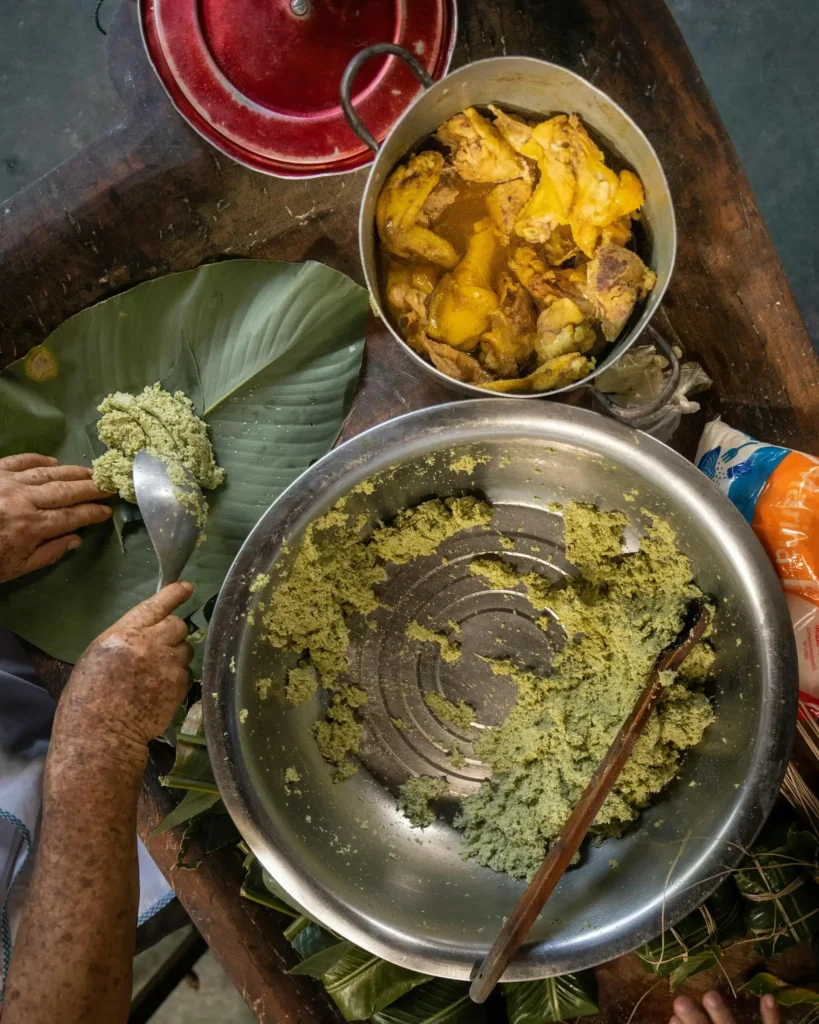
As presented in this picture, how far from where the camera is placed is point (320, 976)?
1443 millimetres

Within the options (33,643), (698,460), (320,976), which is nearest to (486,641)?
(698,460)

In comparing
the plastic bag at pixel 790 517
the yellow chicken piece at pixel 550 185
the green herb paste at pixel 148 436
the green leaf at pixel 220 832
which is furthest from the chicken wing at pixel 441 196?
the green leaf at pixel 220 832

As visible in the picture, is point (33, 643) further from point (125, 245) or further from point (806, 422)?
point (806, 422)

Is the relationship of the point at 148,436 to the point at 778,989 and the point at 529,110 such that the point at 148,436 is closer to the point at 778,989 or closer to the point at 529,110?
the point at 529,110

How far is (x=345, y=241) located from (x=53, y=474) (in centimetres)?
67

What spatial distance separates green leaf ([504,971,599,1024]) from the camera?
141 centimetres

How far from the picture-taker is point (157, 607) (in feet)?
4.37

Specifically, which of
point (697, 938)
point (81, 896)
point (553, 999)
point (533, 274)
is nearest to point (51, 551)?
point (81, 896)

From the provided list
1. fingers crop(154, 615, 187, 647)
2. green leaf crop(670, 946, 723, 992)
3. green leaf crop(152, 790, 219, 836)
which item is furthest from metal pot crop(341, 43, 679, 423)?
green leaf crop(670, 946, 723, 992)

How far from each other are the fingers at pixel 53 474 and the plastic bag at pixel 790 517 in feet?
3.74

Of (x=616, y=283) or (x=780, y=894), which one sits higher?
(x=616, y=283)

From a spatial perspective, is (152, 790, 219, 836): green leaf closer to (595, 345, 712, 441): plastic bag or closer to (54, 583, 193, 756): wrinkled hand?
(54, 583, 193, 756): wrinkled hand

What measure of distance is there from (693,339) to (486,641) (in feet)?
2.22

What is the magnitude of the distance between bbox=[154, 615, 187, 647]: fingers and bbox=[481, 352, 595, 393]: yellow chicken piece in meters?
0.64
